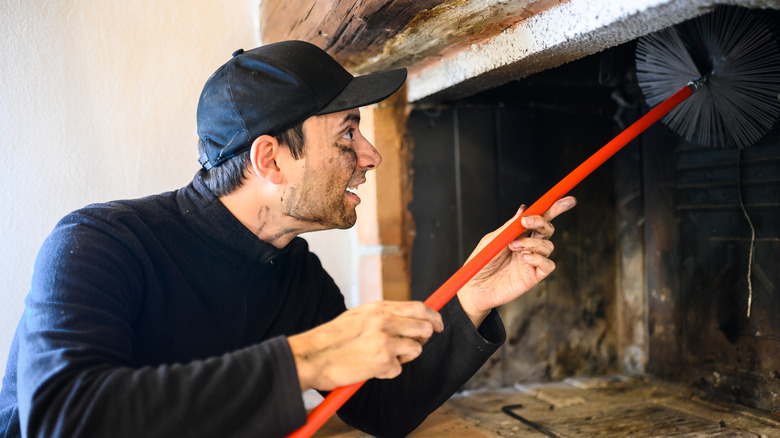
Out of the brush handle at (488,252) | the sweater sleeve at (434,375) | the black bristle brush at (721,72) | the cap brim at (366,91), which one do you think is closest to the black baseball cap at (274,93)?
the cap brim at (366,91)

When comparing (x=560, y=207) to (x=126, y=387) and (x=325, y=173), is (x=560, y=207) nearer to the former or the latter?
(x=325, y=173)

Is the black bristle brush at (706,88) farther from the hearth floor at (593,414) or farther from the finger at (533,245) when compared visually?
the hearth floor at (593,414)

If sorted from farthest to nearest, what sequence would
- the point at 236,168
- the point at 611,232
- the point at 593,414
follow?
the point at 611,232 → the point at 593,414 → the point at 236,168

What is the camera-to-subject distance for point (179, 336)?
968 millimetres

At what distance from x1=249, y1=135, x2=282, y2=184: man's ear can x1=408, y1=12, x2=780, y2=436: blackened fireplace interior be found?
489 mm

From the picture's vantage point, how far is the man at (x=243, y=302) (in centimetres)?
73

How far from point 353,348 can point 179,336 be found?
356mm

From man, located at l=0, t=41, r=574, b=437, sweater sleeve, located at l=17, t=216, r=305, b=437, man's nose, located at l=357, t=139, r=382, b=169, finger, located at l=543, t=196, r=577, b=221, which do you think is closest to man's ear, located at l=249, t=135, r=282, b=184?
man, located at l=0, t=41, r=574, b=437

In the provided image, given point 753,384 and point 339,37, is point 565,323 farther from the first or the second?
point 339,37

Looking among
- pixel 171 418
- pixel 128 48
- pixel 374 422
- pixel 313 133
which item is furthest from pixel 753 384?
pixel 128 48

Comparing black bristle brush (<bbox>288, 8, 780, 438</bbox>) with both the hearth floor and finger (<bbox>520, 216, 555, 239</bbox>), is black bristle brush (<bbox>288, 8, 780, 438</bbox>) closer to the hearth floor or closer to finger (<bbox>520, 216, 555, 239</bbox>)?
finger (<bbox>520, 216, 555, 239</bbox>)

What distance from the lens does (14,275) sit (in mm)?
1266

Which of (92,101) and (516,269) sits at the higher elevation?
(92,101)

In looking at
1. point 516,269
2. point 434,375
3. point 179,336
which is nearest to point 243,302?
point 179,336
